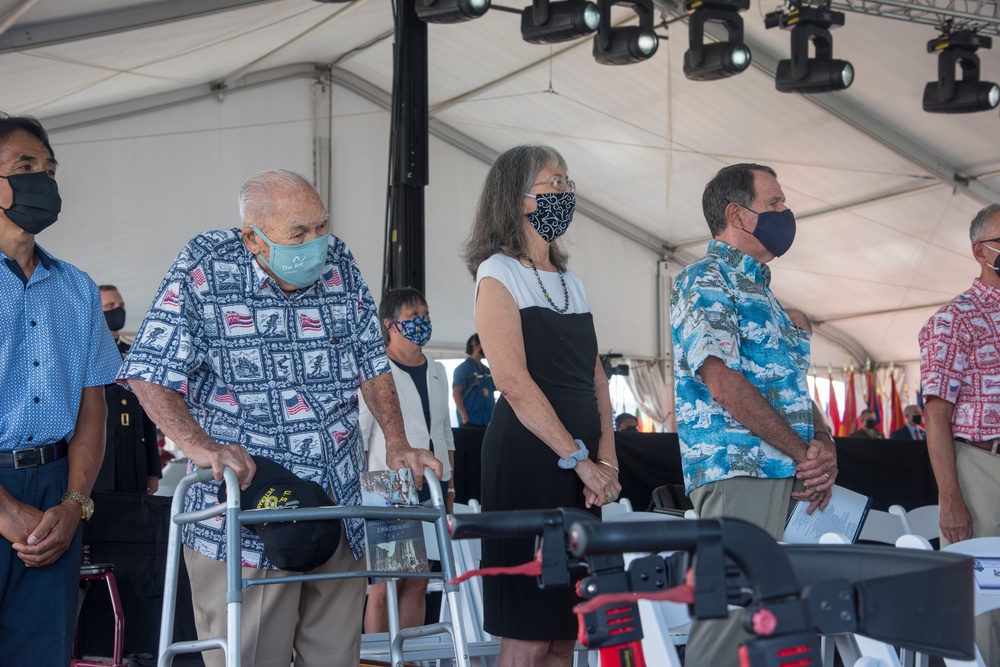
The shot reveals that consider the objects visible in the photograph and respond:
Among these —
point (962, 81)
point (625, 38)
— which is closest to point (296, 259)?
point (625, 38)

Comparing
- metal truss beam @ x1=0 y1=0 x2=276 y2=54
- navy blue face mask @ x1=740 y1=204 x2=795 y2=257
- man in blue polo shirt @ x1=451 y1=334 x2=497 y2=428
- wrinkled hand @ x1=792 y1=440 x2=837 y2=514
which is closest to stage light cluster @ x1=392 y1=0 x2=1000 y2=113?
metal truss beam @ x1=0 y1=0 x2=276 y2=54

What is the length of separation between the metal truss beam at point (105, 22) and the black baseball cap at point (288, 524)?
259 inches

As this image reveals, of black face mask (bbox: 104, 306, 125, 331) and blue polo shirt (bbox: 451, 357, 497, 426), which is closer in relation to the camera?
black face mask (bbox: 104, 306, 125, 331)

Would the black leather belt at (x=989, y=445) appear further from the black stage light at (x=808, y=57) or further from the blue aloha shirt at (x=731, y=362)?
the black stage light at (x=808, y=57)

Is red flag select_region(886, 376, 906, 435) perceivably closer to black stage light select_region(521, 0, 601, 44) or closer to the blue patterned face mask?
black stage light select_region(521, 0, 601, 44)

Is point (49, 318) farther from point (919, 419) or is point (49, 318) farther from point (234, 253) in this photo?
point (919, 419)

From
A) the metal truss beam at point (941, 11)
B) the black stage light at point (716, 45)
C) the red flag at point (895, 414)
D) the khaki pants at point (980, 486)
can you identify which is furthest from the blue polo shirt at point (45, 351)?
the red flag at point (895, 414)

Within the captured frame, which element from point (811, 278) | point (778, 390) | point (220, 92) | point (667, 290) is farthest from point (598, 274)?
point (778, 390)

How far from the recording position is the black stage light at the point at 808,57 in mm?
8398

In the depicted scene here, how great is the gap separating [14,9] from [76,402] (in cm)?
502

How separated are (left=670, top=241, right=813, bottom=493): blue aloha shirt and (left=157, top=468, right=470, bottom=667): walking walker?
2.85 ft

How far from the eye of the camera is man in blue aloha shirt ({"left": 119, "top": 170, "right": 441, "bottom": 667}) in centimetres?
224

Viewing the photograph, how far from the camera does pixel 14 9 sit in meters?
6.62

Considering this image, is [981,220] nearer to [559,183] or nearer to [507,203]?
[559,183]
